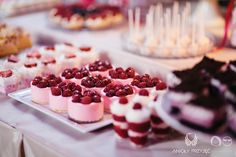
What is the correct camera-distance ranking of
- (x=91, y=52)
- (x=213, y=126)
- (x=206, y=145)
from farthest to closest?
1. (x=91, y=52)
2. (x=206, y=145)
3. (x=213, y=126)

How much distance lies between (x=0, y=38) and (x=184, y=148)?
1.34m

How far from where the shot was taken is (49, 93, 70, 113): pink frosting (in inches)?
61.2

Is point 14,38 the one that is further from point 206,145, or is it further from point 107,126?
point 206,145

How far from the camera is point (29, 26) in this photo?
9.27 ft

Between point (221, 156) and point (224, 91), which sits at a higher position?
point (224, 91)

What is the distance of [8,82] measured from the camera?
1.83 meters

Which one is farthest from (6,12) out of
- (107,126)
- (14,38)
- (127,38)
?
(107,126)

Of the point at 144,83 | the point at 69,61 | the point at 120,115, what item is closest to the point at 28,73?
the point at 69,61

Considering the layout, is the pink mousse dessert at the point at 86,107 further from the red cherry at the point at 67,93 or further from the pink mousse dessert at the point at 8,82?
the pink mousse dessert at the point at 8,82

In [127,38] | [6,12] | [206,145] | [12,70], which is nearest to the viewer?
[206,145]

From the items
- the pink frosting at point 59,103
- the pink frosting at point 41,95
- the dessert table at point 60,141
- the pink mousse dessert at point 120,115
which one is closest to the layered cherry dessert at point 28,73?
the dessert table at point 60,141

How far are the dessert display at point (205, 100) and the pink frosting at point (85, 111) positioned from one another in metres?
0.30

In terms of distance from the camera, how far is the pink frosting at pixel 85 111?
145cm

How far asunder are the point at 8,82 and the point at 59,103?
1.24 ft
